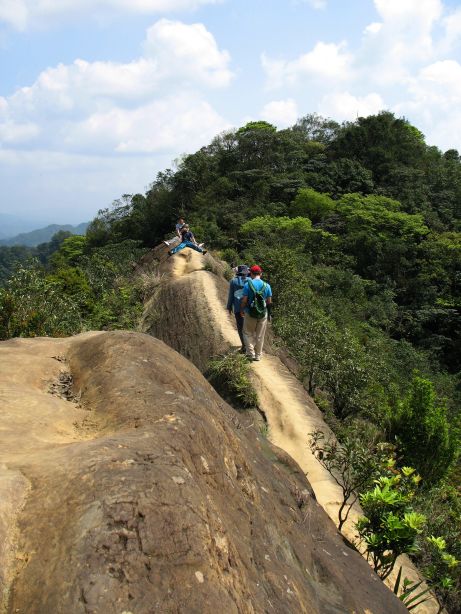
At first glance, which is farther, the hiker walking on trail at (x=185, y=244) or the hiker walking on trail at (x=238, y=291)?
the hiker walking on trail at (x=185, y=244)

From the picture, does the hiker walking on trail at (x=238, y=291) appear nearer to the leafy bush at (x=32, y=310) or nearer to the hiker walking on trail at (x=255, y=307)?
the hiker walking on trail at (x=255, y=307)

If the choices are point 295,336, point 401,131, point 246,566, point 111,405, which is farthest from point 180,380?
point 401,131

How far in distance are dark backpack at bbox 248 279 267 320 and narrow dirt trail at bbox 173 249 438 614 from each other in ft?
4.34

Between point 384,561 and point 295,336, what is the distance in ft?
30.6

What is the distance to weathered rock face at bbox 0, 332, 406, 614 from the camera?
2.81m

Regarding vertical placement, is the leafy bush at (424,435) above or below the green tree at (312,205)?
below

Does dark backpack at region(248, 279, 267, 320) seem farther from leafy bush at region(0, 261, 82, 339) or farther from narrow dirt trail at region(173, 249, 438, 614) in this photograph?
leafy bush at region(0, 261, 82, 339)

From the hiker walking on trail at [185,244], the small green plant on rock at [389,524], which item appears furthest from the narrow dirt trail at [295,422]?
the hiker walking on trail at [185,244]

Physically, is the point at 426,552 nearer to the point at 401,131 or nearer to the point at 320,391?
the point at 320,391

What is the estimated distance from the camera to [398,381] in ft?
63.0

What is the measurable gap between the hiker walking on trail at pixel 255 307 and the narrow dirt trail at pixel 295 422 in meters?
0.64

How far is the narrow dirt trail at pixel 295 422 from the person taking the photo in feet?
25.1

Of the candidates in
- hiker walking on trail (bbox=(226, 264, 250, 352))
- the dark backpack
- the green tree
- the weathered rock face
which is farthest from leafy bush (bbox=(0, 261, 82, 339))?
the green tree

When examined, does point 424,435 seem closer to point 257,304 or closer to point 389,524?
point 257,304
